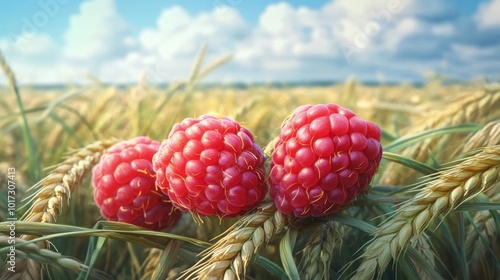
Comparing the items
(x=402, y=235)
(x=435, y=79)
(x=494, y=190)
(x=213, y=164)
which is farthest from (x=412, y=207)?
(x=435, y=79)

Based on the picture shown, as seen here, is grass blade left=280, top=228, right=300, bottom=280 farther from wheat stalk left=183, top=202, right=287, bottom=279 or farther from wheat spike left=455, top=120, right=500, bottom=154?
wheat spike left=455, top=120, right=500, bottom=154

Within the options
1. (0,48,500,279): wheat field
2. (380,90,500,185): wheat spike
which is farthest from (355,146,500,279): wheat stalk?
(380,90,500,185): wheat spike

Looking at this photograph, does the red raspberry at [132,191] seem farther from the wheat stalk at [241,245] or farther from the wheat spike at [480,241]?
the wheat spike at [480,241]

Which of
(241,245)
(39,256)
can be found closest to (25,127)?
(39,256)

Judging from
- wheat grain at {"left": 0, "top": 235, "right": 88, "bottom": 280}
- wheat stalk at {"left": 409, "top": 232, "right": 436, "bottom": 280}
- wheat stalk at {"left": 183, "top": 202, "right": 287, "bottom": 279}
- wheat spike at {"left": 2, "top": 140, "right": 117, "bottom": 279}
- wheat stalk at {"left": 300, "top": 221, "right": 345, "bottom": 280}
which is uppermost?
wheat spike at {"left": 2, "top": 140, "right": 117, "bottom": 279}

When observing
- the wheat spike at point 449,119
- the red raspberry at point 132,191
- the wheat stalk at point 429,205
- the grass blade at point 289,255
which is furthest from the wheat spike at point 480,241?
the red raspberry at point 132,191

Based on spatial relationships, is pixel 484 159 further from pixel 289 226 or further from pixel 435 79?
pixel 435 79

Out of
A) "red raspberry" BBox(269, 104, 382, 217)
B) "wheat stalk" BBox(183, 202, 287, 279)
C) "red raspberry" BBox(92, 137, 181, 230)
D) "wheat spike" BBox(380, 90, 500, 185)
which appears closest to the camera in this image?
"wheat stalk" BBox(183, 202, 287, 279)

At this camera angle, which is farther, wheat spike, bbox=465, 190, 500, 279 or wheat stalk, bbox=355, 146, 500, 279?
wheat spike, bbox=465, 190, 500, 279
